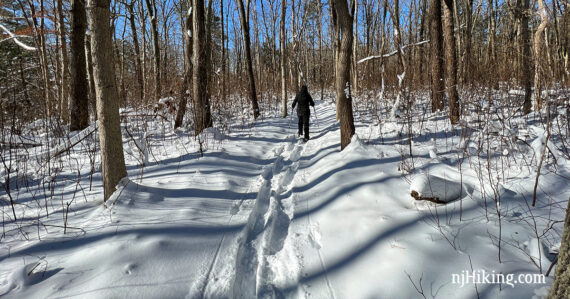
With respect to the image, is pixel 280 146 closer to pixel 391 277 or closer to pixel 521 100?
pixel 391 277

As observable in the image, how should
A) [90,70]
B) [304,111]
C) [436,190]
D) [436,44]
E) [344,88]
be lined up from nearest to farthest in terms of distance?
1. [436,190]
2. [344,88]
3. [436,44]
4. [304,111]
5. [90,70]

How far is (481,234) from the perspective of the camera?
2.14m

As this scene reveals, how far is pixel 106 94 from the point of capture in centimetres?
281

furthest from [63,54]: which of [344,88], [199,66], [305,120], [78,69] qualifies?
[344,88]

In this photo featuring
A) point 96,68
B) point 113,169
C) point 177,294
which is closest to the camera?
point 177,294

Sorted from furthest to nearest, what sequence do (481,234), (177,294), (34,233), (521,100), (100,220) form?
(521,100)
(100,220)
(34,233)
(481,234)
(177,294)

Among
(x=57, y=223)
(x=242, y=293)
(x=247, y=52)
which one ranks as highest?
(x=247, y=52)

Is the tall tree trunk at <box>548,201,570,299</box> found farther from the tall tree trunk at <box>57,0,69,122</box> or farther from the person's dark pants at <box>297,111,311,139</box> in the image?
the tall tree trunk at <box>57,0,69,122</box>

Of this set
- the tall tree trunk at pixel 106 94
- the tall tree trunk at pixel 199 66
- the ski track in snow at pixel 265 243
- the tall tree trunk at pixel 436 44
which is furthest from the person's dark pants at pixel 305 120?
the tall tree trunk at pixel 106 94

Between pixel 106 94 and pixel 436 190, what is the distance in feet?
12.1

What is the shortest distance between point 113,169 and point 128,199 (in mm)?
413

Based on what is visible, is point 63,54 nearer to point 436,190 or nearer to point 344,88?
point 344,88

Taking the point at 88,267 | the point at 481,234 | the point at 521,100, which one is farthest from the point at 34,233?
the point at 521,100

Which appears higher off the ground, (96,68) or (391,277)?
(96,68)
